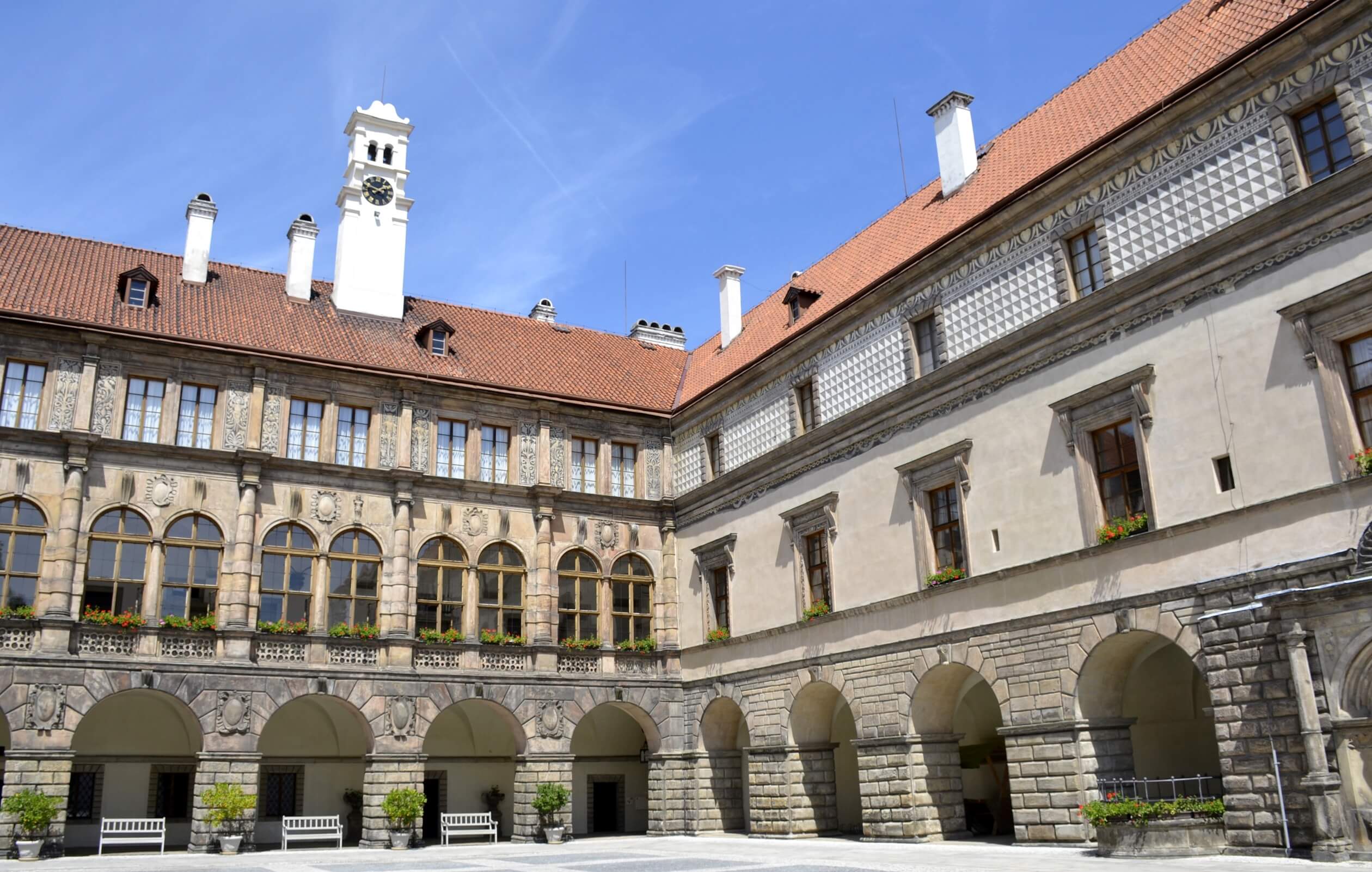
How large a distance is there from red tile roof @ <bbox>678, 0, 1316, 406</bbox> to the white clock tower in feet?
29.1

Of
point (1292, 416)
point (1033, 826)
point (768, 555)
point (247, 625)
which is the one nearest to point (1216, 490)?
point (1292, 416)

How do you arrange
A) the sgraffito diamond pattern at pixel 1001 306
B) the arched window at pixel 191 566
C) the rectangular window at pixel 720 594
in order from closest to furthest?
1. the sgraffito diamond pattern at pixel 1001 306
2. the arched window at pixel 191 566
3. the rectangular window at pixel 720 594

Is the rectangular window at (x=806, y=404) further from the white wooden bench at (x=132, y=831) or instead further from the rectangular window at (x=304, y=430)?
the white wooden bench at (x=132, y=831)

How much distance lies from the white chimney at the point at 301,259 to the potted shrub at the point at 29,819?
43.4ft

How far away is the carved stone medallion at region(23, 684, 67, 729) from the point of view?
2194cm

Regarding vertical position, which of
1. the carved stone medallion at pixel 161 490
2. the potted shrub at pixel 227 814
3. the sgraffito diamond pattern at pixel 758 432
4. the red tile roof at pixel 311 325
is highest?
the red tile roof at pixel 311 325

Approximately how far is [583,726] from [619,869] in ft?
44.5

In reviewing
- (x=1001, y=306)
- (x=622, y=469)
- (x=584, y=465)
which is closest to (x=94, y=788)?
(x=584, y=465)

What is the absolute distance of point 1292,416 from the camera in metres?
15.4

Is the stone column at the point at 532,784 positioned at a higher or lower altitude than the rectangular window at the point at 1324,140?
lower

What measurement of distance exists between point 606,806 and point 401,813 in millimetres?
7787

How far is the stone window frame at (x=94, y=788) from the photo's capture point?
2492 centimetres

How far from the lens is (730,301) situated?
31.6 m

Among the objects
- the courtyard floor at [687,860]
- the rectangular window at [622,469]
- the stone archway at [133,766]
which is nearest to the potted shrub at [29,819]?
the courtyard floor at [687,860]
